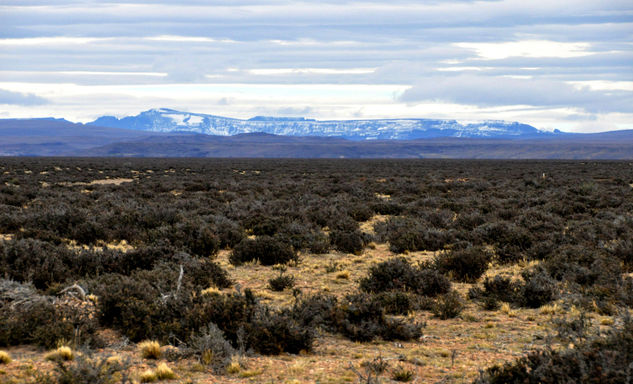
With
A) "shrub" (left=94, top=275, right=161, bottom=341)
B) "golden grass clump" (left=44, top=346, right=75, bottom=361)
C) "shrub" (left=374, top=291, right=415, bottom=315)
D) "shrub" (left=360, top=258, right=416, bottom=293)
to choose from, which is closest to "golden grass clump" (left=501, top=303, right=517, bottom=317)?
"shrub" (left=374, top=291, right=415, bottom=315)

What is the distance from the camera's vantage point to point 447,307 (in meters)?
8.66

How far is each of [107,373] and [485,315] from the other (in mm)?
5717

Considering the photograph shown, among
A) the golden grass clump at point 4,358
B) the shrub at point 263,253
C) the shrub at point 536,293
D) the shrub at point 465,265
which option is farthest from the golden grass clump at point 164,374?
the shrub at point 465,265

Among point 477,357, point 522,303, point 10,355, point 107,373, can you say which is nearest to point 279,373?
point 107,373

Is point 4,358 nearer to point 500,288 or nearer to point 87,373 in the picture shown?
point 87,373

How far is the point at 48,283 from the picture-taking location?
928 cm

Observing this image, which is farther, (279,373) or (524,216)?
(524,216)

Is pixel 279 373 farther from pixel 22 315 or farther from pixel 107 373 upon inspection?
pixel 22 315

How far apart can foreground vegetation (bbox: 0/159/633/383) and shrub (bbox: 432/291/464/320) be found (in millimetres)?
30

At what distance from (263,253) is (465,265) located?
4415 mm

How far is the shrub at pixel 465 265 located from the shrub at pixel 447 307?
6.61ft

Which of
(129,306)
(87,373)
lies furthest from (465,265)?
(87,373)

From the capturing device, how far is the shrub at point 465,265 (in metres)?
11.2

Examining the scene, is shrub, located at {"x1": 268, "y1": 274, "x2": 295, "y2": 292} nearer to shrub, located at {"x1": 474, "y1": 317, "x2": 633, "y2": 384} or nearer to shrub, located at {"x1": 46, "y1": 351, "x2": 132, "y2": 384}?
shrub, located at {"x1": 46, "y1": 351, "x2": 132, "y2": 384}
